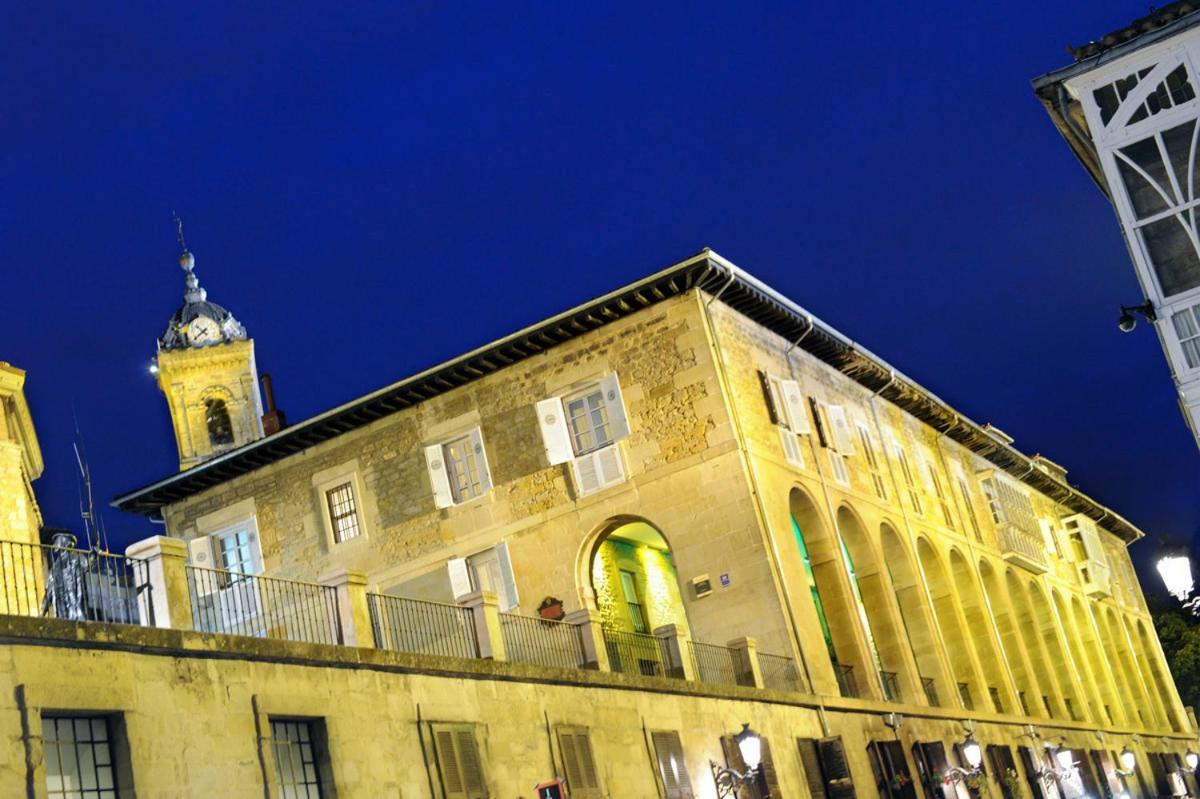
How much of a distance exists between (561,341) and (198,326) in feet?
149

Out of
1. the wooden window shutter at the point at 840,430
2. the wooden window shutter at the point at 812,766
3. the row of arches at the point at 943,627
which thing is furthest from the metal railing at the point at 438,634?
the wooden window shutter at the point at 840,430

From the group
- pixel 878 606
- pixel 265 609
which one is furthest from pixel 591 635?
pixel 878 606

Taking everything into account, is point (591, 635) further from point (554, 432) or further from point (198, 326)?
point (198, 326)

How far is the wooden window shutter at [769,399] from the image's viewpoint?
101 feet

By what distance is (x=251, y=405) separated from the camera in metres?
69.6

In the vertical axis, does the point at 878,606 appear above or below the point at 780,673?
above

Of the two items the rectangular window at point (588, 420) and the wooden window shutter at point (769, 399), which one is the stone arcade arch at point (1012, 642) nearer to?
the wooden window shutter at point (769, 399)

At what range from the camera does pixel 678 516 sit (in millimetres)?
29266

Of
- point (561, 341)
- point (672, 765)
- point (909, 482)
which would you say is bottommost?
point (672, 765)

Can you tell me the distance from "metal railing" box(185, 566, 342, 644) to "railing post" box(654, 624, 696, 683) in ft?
18.7

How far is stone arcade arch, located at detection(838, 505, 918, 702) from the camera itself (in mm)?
32719

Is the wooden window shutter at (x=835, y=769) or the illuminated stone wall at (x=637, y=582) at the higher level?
the illuminated stone wall at (x=637, y=582)

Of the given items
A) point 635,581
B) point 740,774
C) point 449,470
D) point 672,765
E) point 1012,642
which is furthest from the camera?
point 1012,642

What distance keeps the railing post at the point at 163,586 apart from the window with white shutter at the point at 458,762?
385cm
